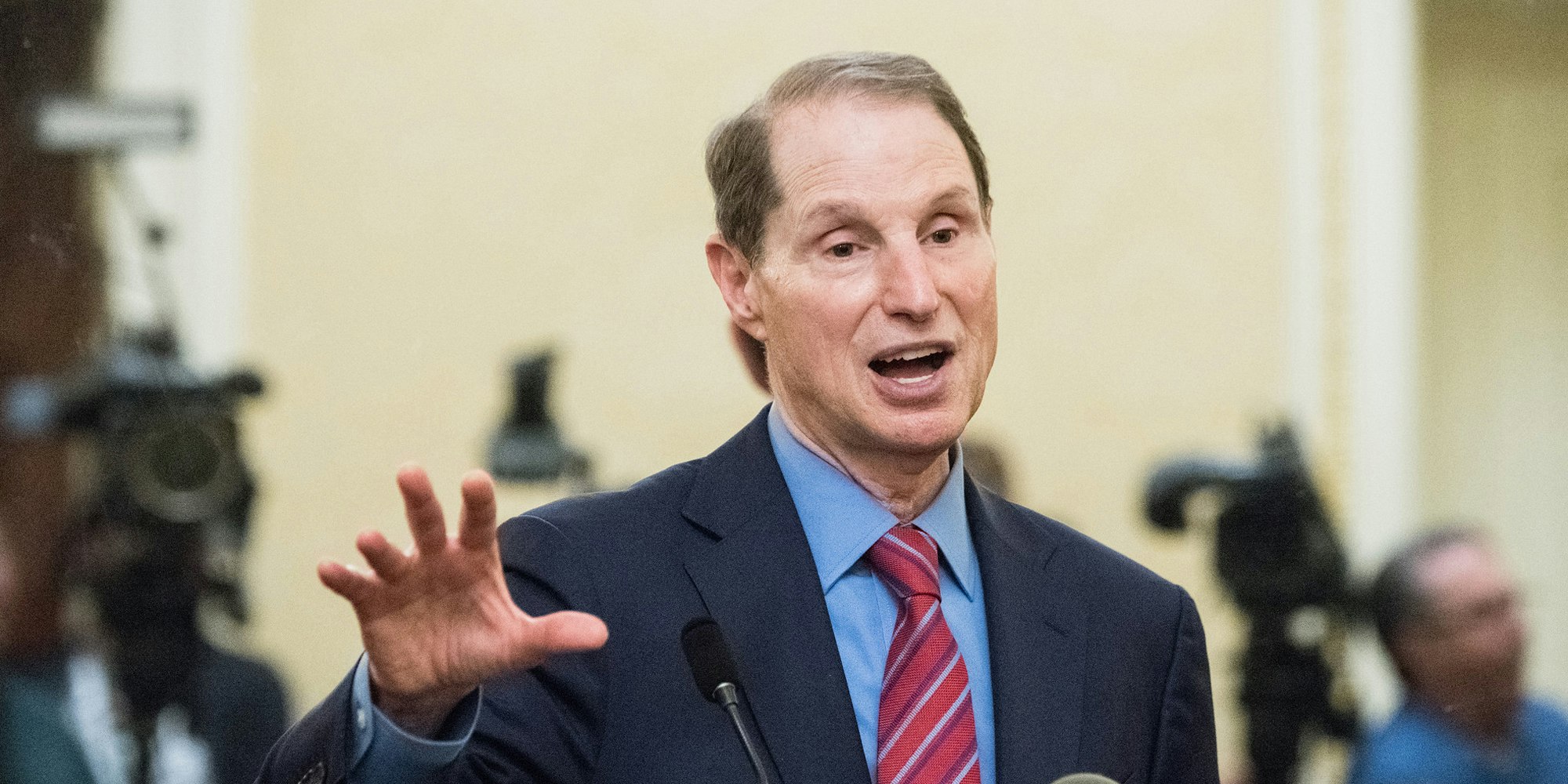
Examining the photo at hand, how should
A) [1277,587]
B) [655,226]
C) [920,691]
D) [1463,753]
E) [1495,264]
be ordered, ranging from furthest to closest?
1. [655,226]
2. [1495,264]
3. [1277,587]
4. [1463,753]
5. [920,691]

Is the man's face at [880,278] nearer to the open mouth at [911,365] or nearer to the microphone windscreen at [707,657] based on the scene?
the open mouth at [911,365]

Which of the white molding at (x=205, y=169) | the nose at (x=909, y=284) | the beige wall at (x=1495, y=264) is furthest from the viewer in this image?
the beige wall at (x=1495, y=264)

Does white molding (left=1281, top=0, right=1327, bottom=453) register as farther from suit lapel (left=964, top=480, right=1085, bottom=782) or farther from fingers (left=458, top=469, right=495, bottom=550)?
fingers (left=458, top=469, right=495, bottom=550)

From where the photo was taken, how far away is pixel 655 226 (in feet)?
13.9

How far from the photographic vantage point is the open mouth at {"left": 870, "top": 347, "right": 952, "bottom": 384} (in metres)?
1.35

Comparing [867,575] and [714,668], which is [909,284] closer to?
[867,575]

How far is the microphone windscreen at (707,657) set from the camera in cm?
118

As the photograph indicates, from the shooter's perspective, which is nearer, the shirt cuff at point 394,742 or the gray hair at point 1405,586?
the shirt cuff at point 394,742

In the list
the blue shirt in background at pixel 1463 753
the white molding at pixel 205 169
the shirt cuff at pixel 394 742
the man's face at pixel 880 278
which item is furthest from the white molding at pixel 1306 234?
the shirt cuff at pixel 394 742

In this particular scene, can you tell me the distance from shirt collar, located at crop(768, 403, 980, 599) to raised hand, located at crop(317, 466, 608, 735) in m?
0.33

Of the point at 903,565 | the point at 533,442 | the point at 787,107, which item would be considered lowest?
the point at 533,442

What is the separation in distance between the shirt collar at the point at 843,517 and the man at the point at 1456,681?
102 cm

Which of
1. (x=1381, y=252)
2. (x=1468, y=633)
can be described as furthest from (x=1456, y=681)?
(x=1381, y=252)

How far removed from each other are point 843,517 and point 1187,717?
33 centimetres
